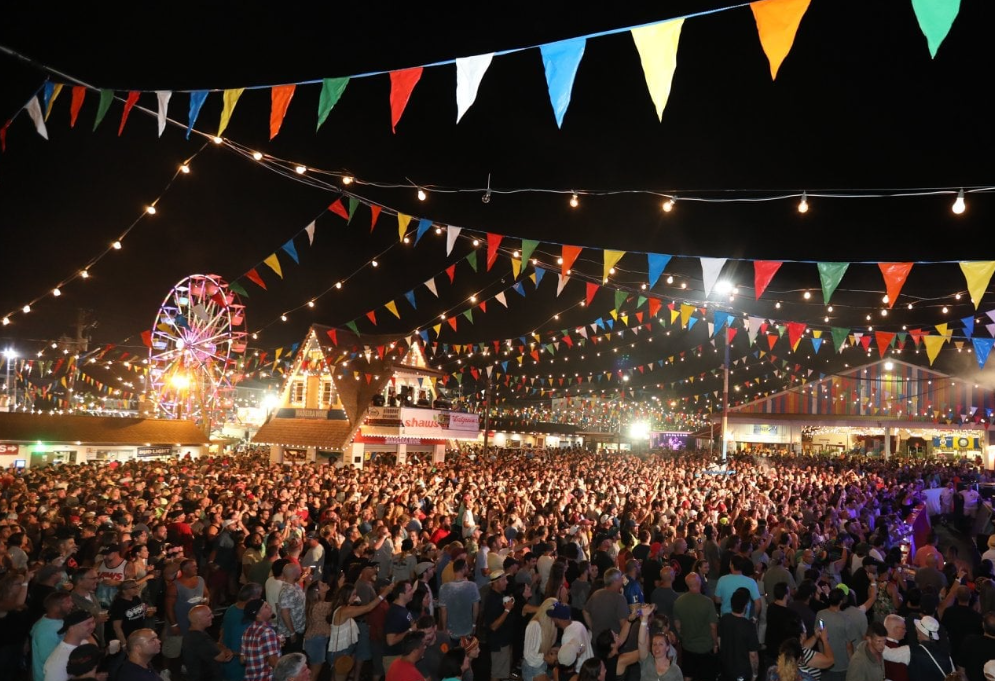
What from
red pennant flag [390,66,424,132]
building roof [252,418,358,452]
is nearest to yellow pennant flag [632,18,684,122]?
red pennant flag [390,66,424,132]

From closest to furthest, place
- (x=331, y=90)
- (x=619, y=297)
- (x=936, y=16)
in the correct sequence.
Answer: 1. (x=936, y=16)
2. (x=331, y=90)
3. (x=619, y=297)

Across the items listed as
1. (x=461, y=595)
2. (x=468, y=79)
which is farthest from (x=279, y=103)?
(x=461, y=595)

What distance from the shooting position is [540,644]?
524 cm

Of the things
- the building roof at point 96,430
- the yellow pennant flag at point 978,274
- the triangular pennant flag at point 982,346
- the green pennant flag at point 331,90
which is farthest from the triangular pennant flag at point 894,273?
the building roof at point 96,430

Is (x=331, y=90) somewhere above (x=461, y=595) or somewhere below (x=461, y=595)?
above

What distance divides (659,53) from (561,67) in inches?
33.3

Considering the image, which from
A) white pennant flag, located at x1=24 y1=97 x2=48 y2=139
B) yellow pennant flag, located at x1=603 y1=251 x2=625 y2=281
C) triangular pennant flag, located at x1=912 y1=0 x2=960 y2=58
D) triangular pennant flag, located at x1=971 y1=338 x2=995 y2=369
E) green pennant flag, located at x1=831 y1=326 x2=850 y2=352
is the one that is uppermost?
white pennant flag, located at x1=24 y1=97 x2=48 y2=139

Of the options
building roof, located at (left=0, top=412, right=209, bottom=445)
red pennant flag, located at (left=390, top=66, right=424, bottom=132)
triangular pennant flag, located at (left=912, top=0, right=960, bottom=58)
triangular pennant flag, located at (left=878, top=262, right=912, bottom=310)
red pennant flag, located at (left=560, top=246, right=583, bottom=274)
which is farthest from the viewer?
building roof, located at (left=0, top=412, right=209, bottom=445)

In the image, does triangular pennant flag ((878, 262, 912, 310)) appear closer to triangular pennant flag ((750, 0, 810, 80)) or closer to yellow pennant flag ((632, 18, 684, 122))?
triangular pennant flag ((750, 0, 810, 80))

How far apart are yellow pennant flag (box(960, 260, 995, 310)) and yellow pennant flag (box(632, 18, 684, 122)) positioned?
6857mm

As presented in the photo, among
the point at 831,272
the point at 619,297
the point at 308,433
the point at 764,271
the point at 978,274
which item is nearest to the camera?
the point at 978,274

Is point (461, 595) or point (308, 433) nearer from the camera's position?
point (461, 595)

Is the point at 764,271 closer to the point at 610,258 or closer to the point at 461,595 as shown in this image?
the point at 610,258

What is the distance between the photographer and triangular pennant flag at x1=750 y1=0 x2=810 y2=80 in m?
4.79
